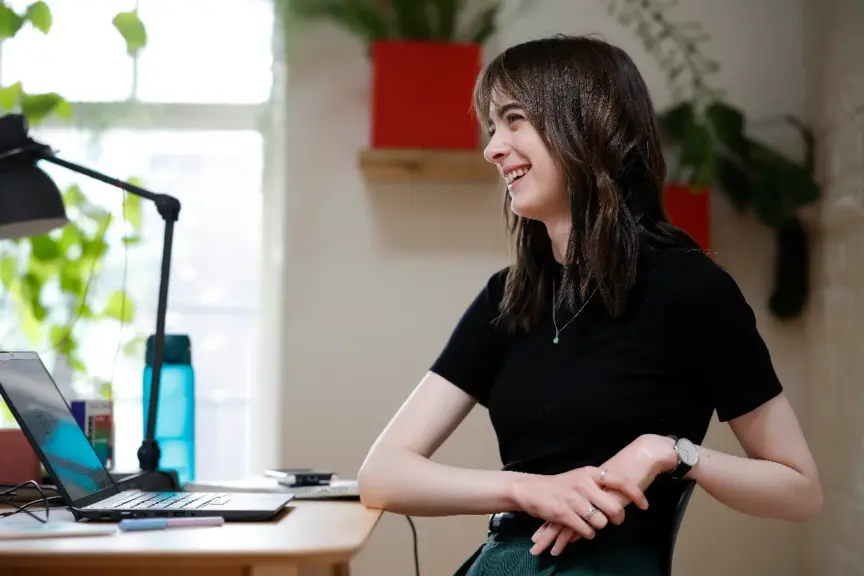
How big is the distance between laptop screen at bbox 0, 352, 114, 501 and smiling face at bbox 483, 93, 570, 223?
75cm

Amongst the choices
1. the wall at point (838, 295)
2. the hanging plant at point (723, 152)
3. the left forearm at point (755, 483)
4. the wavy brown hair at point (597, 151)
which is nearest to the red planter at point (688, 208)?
the hanging plant at point (723, 152)

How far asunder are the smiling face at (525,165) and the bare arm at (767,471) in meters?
0.42

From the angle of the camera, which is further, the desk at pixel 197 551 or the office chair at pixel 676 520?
the office chair at pixel 676 520

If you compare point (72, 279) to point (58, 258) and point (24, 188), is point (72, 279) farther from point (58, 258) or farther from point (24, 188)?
point (24, 188)

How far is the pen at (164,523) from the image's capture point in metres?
1.17

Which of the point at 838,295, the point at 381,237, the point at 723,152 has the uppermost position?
the point at 723,152

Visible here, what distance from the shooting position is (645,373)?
133 centimetres

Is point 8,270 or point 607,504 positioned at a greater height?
point 8,270

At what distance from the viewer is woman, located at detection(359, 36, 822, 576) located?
128 centimetres

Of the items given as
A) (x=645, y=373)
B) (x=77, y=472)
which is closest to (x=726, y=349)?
(x=645, y=373)

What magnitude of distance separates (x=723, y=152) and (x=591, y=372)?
4.06ft

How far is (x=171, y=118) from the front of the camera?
2.71 metres

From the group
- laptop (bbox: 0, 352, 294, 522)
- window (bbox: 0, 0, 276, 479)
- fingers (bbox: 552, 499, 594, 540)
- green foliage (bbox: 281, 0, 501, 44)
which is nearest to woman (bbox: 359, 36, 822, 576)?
fingers (bbox: 552, 499, 594, 540)

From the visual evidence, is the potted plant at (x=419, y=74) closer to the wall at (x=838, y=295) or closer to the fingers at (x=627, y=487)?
the wall at (x=838, y=295)
